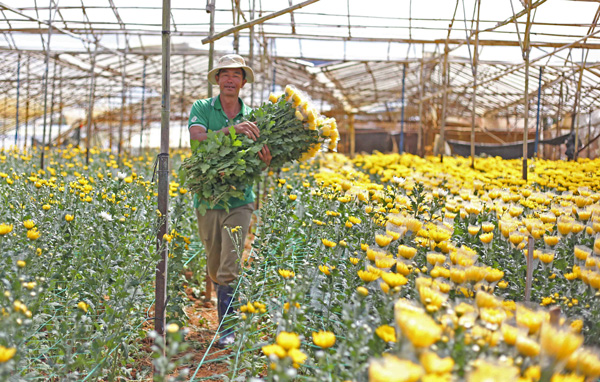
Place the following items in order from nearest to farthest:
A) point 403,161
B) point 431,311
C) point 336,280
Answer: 1. point 431,311
2. point 336,280
3. point 403,161

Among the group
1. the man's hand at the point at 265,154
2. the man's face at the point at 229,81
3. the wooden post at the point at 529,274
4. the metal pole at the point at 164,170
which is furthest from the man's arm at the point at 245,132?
the wooden post at the point at 529,274

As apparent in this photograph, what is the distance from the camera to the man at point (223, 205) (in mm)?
3254

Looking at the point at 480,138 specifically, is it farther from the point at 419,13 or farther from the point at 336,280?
the point at 336,280

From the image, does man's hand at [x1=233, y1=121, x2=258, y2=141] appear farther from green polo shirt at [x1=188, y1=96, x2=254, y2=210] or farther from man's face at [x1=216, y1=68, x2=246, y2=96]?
man's face at [x1=216, y1=68, x2=246, y2=96]

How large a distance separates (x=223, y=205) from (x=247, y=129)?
48cm

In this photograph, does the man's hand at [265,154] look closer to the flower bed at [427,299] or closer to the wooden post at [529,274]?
the flower bed at [427,299]

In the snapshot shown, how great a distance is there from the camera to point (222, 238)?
3309 mm

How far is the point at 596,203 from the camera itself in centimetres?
309

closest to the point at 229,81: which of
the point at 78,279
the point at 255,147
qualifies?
the point at 255,147

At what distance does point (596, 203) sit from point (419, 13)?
952cm

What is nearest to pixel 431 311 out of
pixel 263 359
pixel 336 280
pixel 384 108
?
pixel 336 280

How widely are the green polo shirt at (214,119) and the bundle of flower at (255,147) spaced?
0.09 m

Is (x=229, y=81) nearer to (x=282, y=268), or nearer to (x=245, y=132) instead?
(x=245, y=132)

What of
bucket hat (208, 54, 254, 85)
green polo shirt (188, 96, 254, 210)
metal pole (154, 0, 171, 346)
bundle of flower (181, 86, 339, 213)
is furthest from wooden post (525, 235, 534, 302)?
bucket hat (208, 54, 254, 85)
